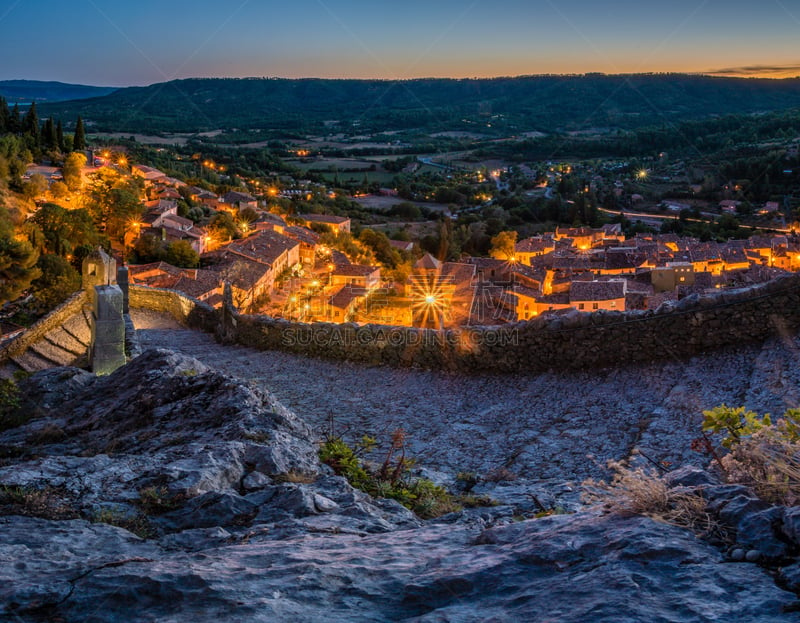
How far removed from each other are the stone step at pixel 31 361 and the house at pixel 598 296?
13809 mm

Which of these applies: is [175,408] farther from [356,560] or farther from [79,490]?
[356,560]

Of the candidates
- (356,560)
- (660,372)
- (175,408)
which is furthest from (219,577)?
(660,372)

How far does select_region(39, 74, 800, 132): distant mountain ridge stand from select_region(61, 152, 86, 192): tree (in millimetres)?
67480

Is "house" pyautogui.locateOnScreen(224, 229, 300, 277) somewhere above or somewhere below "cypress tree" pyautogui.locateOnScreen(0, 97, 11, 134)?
below

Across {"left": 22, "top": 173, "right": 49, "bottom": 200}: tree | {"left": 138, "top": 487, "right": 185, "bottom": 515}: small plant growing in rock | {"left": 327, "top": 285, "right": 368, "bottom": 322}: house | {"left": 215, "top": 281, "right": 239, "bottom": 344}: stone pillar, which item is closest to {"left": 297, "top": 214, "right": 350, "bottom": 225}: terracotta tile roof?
{"left": 22, "top": 173, "right": 49, "bottom": 200}: tree

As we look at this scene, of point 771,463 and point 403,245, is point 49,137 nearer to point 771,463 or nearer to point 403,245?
point 403,245

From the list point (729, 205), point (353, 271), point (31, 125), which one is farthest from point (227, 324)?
point (729, 205)

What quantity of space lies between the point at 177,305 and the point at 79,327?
1943 millimetres

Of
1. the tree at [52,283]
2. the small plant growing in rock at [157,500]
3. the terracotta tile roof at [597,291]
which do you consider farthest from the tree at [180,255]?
the small plant growing in rock at [157,500]

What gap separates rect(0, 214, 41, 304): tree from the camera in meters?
17.1

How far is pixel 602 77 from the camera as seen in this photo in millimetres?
127688

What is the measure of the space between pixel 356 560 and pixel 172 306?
12.7 metres

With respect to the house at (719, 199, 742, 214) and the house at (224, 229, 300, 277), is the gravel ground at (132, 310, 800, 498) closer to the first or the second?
the house at (224, 229, 300, 277)

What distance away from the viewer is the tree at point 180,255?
97.2ft
